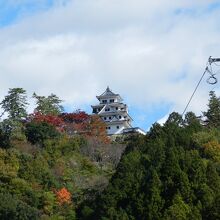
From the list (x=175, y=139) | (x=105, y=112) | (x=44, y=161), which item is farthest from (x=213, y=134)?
(x=105, y=112)

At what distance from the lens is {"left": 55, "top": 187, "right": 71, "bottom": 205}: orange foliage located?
29.9 meters

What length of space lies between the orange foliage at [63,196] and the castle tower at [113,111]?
2151 cm

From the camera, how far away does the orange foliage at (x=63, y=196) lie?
98.2ft

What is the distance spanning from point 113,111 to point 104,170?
1844cm

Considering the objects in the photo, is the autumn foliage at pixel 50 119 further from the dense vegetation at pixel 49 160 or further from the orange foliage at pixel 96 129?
the orange foliage at pixel 96 129

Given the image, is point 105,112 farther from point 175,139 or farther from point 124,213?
point 124,213

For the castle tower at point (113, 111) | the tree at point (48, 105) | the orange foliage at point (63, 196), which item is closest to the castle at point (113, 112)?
the castle tower at point (113, 111)

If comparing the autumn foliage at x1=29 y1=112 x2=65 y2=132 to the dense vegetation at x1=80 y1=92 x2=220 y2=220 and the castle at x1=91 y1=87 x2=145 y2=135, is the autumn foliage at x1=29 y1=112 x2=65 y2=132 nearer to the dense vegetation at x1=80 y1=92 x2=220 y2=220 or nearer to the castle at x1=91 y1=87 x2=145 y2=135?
the dense vegetation at x1=80 y1=92 x2=220 y2=220

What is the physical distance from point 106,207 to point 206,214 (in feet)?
14.3

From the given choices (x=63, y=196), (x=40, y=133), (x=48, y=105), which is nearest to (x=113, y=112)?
(x=48, y=105)

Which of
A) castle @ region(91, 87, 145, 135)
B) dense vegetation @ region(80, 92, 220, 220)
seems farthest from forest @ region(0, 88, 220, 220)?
castle @ region(91, 87, 145, 135)

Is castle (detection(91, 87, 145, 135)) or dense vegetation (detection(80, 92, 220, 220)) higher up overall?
castle (detection(91, 87, 145, 135))

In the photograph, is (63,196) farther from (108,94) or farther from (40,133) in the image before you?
(108,94)

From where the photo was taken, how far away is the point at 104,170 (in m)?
35.7
